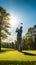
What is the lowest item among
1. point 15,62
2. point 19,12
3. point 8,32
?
point 15,62

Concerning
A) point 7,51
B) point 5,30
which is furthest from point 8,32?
point 7,51

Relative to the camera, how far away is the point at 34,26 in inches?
160

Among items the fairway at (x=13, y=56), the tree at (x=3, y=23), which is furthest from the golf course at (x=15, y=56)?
the tree at (x=3, y=23)

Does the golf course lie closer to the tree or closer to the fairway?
the fairway

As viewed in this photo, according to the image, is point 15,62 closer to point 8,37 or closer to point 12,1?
point 8,37

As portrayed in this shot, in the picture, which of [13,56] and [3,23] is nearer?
[13,56]

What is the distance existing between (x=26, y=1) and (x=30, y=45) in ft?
2.75

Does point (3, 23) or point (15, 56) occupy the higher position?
point (3, 23)

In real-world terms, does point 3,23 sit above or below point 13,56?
above

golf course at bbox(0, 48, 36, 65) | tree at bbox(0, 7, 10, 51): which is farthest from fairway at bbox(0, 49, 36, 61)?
tree at bbox(0, 7, 10, 51)

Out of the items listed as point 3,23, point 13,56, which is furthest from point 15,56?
point 3,23

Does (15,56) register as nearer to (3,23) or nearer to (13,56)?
(13,56)

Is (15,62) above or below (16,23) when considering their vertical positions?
below

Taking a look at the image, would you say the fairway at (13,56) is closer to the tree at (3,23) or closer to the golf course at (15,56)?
the golf course at (15,56)
